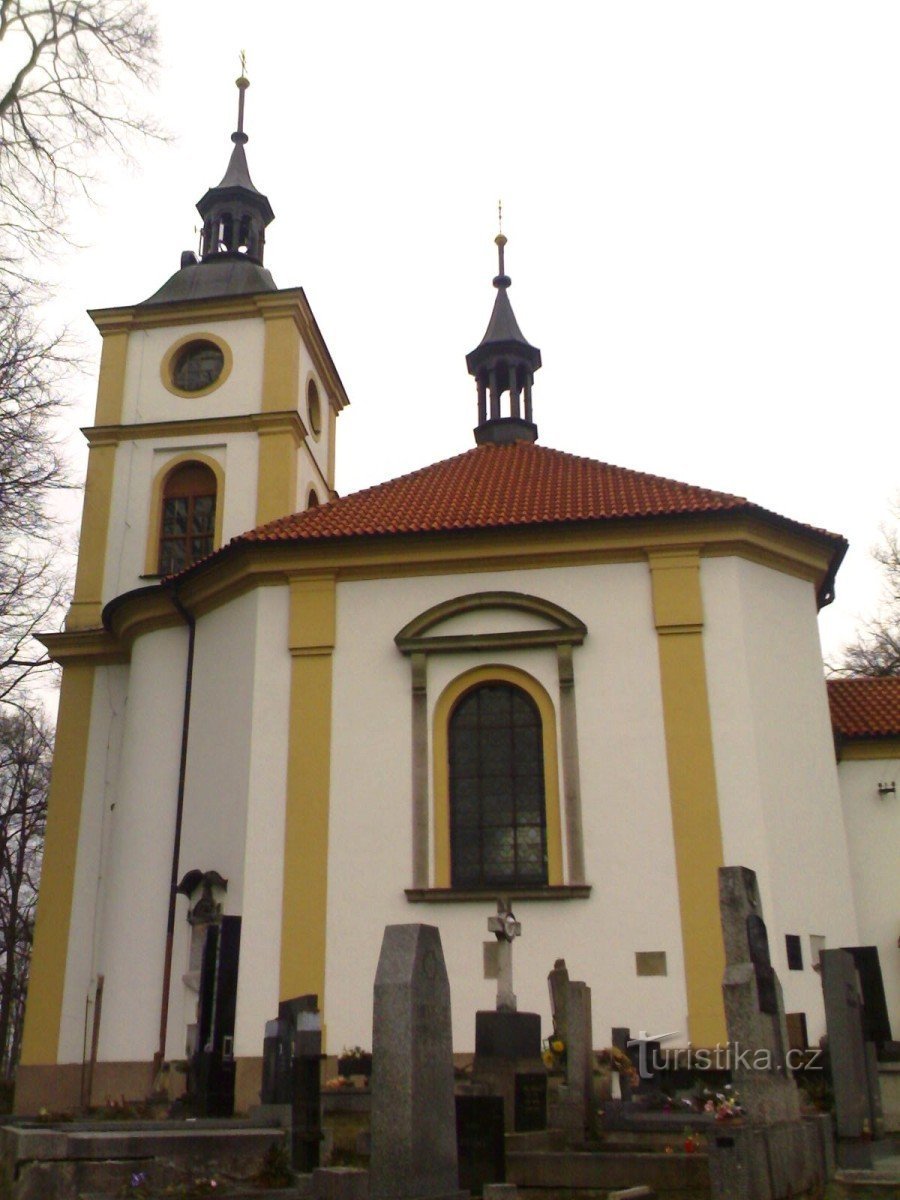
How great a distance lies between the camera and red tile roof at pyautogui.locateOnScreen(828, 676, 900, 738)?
672 inches

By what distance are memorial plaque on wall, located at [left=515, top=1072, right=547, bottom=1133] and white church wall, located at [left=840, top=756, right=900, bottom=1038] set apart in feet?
24.5

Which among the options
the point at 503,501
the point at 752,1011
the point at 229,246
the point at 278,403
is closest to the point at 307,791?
the point at 503,501

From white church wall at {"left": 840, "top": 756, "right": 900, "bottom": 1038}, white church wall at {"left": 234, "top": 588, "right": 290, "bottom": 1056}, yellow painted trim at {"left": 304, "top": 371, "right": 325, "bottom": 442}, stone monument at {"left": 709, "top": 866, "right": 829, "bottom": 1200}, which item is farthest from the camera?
yellow painted trim at {"left": 304, "top": 371, "right": 325, "bottom": 442}

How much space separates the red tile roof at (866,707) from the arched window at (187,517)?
10.0 meters

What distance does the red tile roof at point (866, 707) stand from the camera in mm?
17062

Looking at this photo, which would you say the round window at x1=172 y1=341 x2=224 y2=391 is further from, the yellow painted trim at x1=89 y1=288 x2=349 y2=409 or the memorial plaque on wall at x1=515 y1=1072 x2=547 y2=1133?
the memorial plaque on wall at x1=515 y1=1072 x2=547 y2=1133

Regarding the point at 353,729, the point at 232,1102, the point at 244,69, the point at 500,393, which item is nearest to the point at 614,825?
the point at 353,729

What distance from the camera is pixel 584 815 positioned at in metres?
14.1

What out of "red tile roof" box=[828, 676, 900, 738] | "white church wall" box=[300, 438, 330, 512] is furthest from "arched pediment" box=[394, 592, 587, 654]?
"white church wall" box=[300, 438, 330, 512]

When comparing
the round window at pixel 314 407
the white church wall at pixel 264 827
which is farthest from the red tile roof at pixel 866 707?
the round window at pixel 314 407

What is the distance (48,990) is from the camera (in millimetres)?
16984

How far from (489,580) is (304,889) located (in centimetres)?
443

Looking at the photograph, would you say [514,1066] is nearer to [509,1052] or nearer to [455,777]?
[509,1052]

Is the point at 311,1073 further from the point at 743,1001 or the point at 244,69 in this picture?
the point at 244,69
